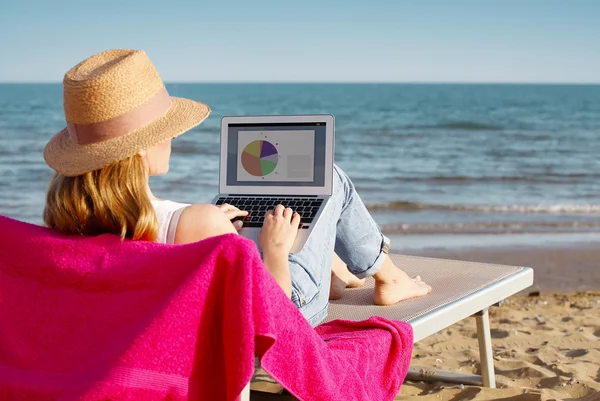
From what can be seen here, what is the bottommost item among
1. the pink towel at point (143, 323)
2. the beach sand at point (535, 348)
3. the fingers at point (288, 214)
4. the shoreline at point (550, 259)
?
the shoreline at point (550, 259)

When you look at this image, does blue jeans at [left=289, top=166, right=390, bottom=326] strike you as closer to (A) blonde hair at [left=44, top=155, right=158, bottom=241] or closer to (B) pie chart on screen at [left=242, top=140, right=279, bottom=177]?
(B) pie chart on screen at [left=242, top=140, right=279, bottom=177]

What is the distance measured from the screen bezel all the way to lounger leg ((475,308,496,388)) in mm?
925

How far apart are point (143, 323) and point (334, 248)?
1.36 metres

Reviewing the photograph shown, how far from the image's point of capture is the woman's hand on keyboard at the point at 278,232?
2371 mm

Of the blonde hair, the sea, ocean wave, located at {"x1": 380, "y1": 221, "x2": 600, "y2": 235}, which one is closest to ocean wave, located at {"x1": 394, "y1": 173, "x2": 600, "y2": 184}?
the sea

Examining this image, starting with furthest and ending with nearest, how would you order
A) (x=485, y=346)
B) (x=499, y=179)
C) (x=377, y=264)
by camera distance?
1. (x=499, y=179)
2. (x=485, y=346)
3. (x=377, y=264)

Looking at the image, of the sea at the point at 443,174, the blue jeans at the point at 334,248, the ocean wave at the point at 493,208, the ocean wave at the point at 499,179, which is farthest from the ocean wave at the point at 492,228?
the blue jeans at the point at 334,248

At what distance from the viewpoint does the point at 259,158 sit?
3.11 m

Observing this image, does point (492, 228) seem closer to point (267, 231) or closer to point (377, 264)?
point (377, 264)

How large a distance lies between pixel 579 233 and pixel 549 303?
2.90m

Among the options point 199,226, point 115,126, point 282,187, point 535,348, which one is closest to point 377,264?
point 282,187

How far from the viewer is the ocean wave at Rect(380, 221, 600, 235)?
25.7ft

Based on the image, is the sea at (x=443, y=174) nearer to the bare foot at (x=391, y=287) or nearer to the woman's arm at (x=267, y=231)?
the bare foot at (x=391, y=287)

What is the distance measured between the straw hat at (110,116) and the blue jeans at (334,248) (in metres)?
0.76
